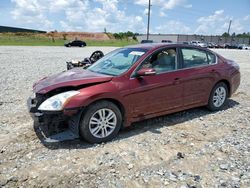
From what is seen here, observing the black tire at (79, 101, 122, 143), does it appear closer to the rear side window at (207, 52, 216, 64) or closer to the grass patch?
the rear side window at (207, 52, 216, 64)

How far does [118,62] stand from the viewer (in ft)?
16.1

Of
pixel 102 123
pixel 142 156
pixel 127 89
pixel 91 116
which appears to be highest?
pixel 127 89

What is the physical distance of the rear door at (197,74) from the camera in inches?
203

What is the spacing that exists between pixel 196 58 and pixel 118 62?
5.63 ft

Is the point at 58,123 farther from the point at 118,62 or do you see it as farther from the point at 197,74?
the point at 197,74

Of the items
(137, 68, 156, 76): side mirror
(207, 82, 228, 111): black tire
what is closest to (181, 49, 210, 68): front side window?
(207, 82, 228, 111): black tire

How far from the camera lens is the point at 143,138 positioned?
437 cm

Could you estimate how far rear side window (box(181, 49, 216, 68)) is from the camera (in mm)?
5227

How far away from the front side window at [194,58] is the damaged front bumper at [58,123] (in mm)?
2488

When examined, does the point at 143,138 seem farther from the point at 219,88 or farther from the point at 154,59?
the point at 219,88

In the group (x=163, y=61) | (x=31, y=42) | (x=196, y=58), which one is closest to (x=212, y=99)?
(x=196, y=58)

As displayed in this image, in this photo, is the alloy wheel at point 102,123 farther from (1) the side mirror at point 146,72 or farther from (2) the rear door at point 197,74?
(2) the rear door at point 197,74

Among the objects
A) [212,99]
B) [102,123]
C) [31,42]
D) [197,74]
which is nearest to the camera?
[102,123]

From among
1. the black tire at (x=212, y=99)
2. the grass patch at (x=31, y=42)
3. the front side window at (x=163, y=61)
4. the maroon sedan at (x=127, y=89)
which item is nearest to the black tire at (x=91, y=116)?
the maroon sedan at (x=127, y=89)
